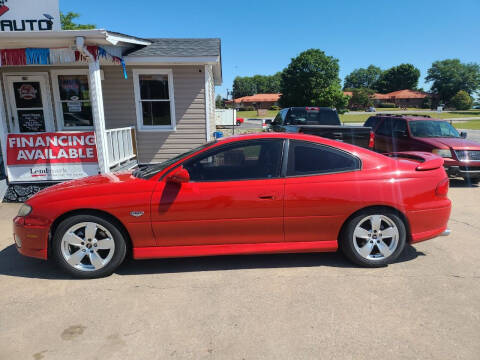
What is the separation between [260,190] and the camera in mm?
3434

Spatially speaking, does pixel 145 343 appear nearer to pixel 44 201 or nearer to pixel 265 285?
pixel 265 285

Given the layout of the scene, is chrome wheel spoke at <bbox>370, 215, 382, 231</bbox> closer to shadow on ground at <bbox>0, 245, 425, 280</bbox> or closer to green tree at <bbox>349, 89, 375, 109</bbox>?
shadow on ground at <bbox>0, 245, 425, 280</bbox>

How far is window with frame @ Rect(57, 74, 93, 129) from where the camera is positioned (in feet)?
28.1

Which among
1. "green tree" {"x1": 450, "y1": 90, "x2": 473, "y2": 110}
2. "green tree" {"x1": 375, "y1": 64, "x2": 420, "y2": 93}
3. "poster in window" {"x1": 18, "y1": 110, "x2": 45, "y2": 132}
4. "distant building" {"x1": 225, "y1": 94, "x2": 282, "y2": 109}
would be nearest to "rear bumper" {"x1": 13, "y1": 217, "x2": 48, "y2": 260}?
"poster in window" {"x1": 18, "y1": 110, "x2": 45, "y2": 132}

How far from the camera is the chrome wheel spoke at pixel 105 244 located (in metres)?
3.41

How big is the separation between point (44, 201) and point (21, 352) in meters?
1.51

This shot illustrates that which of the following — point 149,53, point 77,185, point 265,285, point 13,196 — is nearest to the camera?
point 265,285

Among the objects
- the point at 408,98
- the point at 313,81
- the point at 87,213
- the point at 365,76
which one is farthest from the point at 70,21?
the point at 365,76

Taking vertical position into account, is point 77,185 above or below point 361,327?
above

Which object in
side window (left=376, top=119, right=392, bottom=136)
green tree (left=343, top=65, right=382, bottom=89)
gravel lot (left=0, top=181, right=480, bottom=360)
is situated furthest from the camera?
green tree (left=343, top=65, right=382, bottom=89)

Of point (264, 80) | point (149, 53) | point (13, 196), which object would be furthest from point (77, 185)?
point (264, 80)

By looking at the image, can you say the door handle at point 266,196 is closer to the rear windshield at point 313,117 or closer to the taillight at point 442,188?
the taillight at point 442,188

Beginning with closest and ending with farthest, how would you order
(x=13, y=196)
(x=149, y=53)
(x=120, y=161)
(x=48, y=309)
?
1. (x=48, y=309)
2. (x=13, y=196)
3. (x=120, y=161)
4. (x=149, y=53)

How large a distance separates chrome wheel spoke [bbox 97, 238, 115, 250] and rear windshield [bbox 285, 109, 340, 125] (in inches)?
296
